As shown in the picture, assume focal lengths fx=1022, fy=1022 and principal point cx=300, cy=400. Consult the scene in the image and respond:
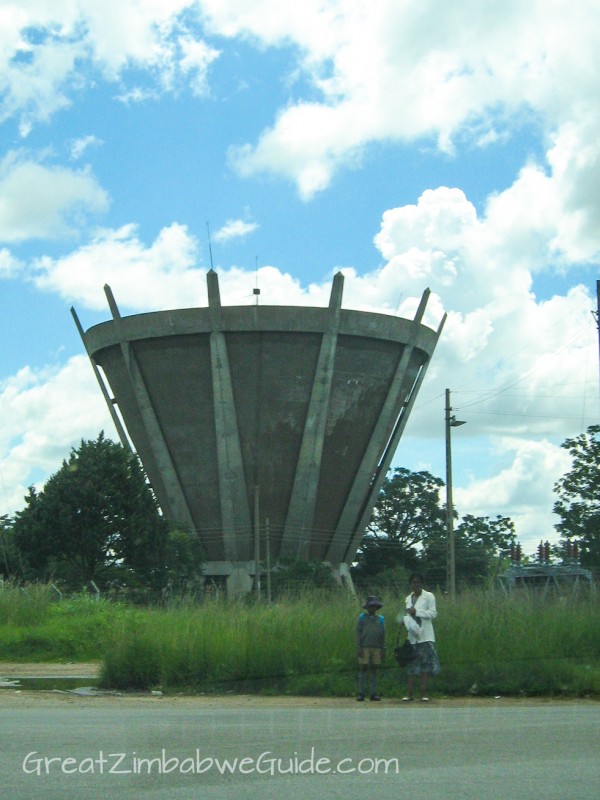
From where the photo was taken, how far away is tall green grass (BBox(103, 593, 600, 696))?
46.9 ft

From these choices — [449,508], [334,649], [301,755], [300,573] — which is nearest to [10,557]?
[300,573]

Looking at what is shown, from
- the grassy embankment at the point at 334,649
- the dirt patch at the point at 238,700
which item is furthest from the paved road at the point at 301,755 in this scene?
the grassy embankment at the point at 334,649

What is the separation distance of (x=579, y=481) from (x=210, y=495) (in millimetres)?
15772

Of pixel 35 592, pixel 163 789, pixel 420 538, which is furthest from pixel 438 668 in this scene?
pixel 420 538

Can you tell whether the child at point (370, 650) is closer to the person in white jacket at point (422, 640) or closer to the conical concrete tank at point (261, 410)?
the person in white jacket at point (422, 640)

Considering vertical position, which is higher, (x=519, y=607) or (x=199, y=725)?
(x=519, y=607)

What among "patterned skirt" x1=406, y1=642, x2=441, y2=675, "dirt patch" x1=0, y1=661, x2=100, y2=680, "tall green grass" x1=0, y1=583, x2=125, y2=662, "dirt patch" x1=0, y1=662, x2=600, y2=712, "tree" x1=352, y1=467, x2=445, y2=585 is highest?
"tree" x1=352, y1=467, x2=445, y2=585

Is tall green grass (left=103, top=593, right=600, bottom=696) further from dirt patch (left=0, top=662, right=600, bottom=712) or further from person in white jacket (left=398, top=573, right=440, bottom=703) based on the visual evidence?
person in white jacket (left=398, top=573, right=440, bottom=703)

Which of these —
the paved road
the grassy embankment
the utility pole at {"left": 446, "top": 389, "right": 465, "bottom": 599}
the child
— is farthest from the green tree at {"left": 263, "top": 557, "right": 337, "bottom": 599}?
the paved road

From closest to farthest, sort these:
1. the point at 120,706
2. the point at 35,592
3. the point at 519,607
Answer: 1. the point at 120,706
2. the point at 519,607
3. the point at 35,592

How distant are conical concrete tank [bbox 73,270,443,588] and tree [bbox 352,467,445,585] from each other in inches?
660

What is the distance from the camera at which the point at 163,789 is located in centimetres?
609

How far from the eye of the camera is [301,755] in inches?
289

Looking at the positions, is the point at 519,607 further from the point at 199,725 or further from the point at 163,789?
the point at 163,789
